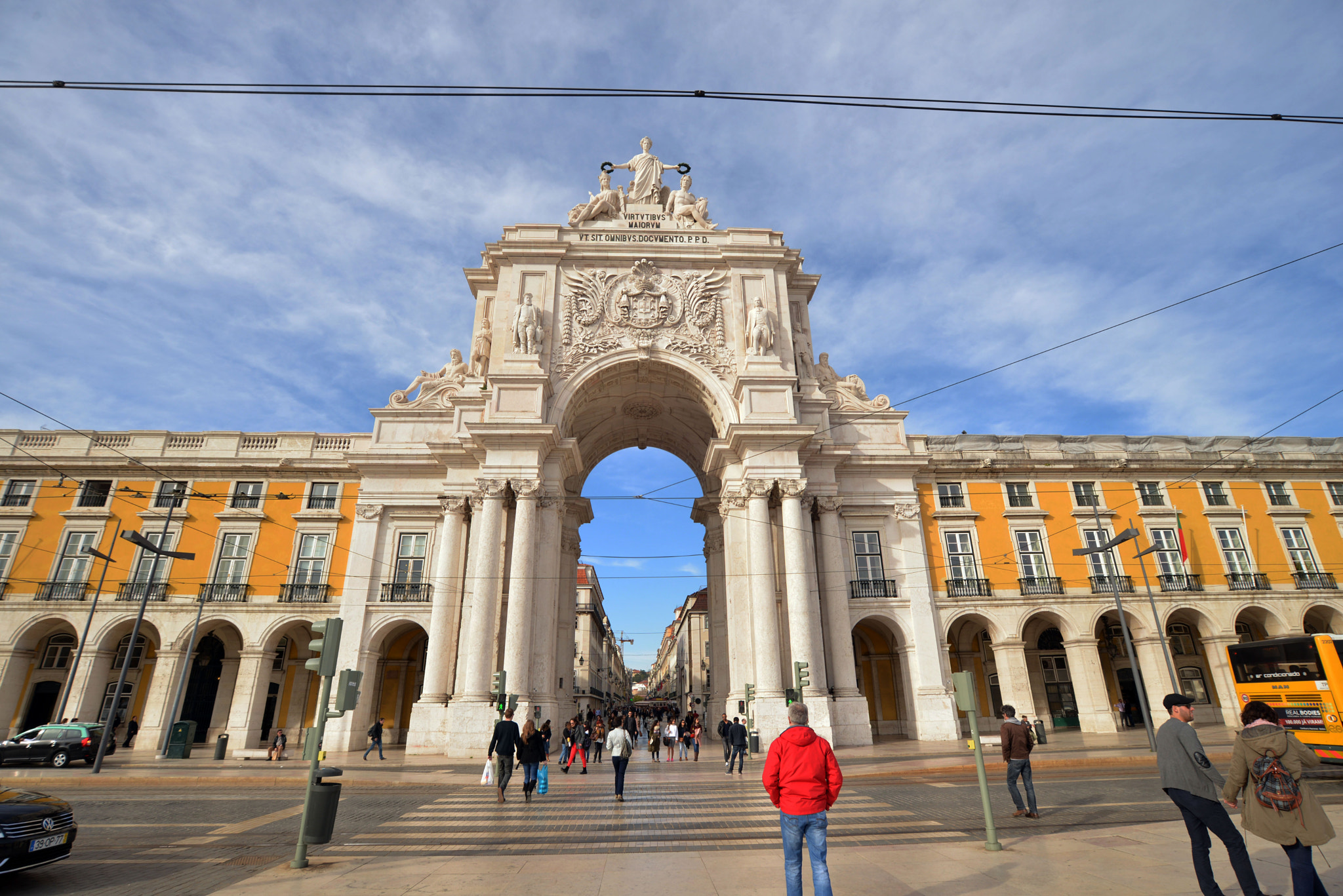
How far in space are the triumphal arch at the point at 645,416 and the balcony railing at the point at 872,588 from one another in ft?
0.82

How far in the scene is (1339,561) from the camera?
33.3 m

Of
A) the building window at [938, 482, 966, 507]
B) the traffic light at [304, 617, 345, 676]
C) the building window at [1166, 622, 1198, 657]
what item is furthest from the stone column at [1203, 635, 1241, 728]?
the traffic light at [304, 617, 345, 676]

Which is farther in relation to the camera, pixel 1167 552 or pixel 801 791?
pixel 1167 552

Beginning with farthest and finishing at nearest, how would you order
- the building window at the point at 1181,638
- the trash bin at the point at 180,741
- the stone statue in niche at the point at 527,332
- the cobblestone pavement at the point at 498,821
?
the building window at the point at 1181,638 < the stone statue in niche at the point at 527,332 < the trash bin at the point at 180,741 < the cobblestone pavement at the point at 498,821

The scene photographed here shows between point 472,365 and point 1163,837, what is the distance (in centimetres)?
2825

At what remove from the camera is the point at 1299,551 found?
33375 mm

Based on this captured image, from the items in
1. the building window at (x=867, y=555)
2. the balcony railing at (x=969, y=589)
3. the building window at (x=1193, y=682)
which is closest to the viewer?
the building window at (x=867, y=555)

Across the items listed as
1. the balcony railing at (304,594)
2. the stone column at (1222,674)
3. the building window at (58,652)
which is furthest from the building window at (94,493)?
the stone column at (1222,674)

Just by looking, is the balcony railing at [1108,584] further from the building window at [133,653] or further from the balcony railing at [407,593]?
the building window at [133,653]

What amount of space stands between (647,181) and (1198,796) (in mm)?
32678

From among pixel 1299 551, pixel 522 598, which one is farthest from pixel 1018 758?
pixel 1299 551

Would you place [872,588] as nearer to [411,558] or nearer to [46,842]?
[411,558]

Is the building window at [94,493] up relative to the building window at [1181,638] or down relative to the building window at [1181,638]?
up

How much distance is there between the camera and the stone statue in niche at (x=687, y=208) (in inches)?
1299
